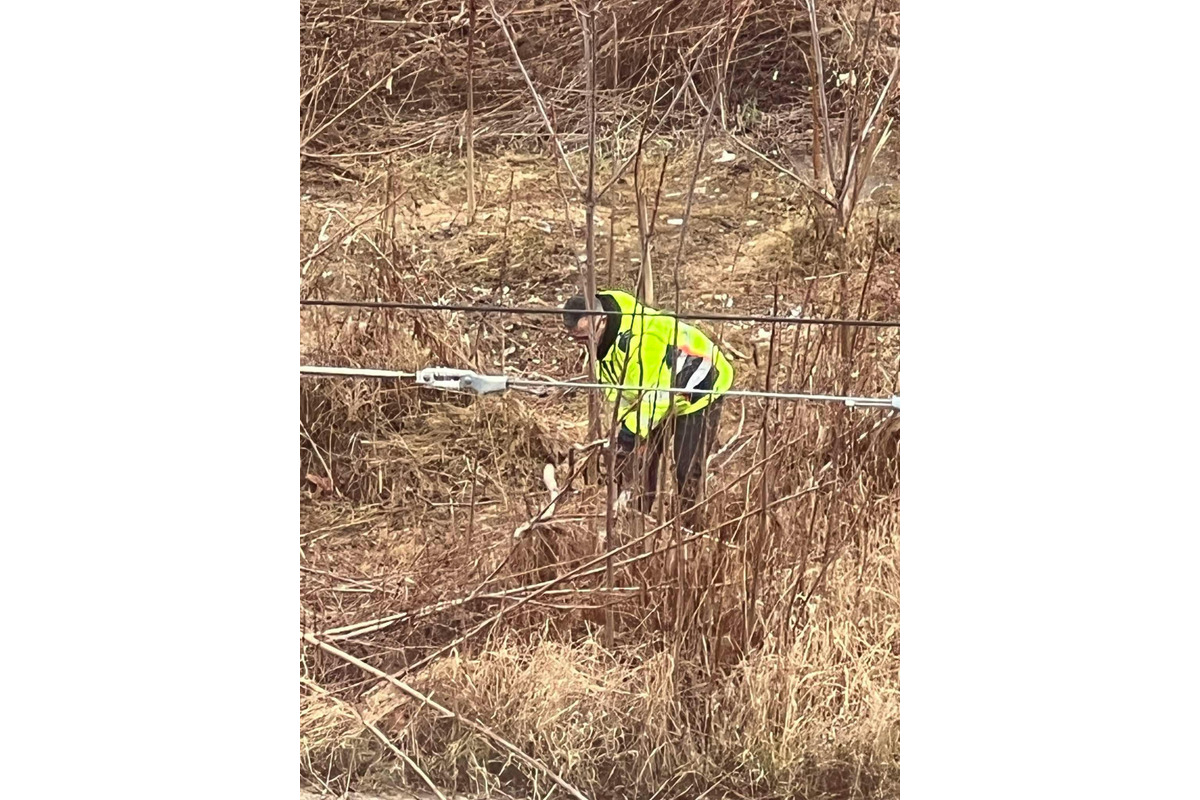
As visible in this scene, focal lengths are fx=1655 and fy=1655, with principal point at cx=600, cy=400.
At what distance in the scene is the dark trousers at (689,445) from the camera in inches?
167

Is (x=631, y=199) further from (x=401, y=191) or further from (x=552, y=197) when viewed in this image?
(x=401, y=191)

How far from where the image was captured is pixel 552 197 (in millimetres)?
4320

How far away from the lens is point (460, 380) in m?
4.36

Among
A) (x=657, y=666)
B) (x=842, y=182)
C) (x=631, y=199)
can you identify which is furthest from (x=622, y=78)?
(x=657, y=666)

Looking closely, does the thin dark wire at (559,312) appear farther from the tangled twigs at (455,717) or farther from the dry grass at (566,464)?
the tangled twigs at (455,717)

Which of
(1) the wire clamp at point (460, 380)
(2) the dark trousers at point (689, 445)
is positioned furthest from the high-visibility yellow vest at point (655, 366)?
(1) the wire clamp at point (460, 380)

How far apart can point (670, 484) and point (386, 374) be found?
818 mm

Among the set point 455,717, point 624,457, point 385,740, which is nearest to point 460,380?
point 624,457

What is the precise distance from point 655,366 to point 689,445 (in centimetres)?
22

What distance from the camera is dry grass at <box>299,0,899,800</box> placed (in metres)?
4.19

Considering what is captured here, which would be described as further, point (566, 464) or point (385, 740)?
point (385, 740)

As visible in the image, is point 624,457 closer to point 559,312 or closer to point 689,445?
point 689,445

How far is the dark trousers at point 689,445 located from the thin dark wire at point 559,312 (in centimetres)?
22

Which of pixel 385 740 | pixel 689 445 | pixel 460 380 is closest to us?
pixel 689 445
